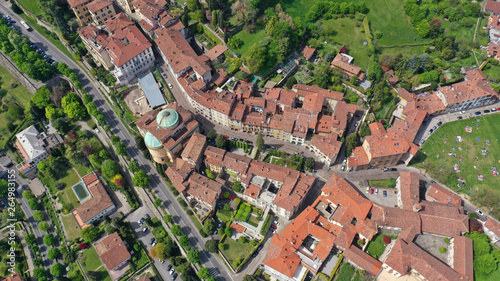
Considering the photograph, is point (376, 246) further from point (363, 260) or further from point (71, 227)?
point (71, 227)

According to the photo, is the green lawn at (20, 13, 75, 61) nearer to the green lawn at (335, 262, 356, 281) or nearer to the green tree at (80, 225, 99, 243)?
the green tree at (80, 225, 99, 243)

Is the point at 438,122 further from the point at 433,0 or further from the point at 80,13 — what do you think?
the point at 80,13

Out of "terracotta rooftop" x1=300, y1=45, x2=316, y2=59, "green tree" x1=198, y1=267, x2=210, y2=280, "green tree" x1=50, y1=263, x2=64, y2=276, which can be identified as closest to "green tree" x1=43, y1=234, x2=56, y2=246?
"green tree" x1=50, y1=263, x2=64, y2=276

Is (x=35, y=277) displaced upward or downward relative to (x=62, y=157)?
downward

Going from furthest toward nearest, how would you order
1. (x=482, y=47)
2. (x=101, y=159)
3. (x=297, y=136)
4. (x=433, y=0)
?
(x=433, y=0) → (x=482, y=47) → (x=101, y=159) → (x=297, y=136)

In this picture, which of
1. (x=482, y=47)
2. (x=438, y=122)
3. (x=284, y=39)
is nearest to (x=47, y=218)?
(x=284, y=39)

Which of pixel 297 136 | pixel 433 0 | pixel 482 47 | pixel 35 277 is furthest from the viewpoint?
pixel 433 0

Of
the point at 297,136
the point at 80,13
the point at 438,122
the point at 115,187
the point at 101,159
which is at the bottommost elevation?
the point at 438,122
